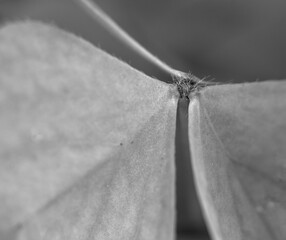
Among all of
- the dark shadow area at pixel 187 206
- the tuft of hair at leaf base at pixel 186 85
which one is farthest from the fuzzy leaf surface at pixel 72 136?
the dark shadow area at pixel 187 206

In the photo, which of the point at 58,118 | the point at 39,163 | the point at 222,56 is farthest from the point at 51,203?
the point at 222,56

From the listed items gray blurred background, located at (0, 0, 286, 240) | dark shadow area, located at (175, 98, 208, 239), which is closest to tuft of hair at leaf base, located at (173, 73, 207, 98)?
dark shadow area, located at (175, 98, 208, 239)

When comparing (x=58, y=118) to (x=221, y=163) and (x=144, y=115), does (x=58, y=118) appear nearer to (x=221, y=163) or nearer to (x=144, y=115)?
(x=144, y=115)

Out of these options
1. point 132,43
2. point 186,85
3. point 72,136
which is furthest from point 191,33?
point 72,136

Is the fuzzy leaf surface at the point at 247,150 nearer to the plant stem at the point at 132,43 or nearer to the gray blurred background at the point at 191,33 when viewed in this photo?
the plant stem at the point at 132,43

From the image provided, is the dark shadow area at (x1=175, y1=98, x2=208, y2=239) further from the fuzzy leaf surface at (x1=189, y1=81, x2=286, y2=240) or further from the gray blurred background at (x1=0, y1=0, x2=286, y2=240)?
the fuzzy leaf surface at (x1=189, y1=81, x2=286, y2=240)

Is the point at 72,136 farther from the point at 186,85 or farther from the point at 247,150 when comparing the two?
the point at 247,150
